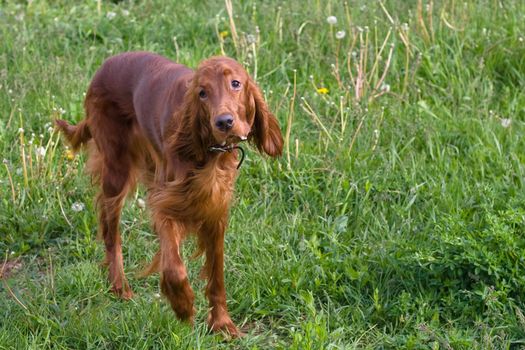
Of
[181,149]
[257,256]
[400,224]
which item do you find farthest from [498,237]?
[181,149]

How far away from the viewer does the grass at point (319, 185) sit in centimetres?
378

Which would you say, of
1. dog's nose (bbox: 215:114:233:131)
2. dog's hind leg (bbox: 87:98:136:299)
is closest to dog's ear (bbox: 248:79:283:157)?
dog's nose (bbox: 215:114:233:131)

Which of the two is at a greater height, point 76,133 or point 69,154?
point 76,133

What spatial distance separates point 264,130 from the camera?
3619mm

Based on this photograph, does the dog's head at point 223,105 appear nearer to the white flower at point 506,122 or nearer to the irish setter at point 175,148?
the irish setter at point 175,148

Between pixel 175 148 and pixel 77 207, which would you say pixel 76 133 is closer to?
pixel 77 207

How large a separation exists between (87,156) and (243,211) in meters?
0.80

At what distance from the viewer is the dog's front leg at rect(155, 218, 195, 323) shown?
11.6 feet

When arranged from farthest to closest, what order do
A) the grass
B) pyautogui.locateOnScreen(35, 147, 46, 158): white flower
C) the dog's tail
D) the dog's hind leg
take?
1. pyautogui.locateOnScreen(35, 147, 46, 158): white flower
2. the dog's tail
3. the dog's hind leg
4. the grass

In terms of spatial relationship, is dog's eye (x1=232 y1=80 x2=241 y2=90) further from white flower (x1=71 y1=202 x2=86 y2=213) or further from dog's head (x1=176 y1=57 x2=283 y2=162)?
white flower (x1=71 y1=202 x2=86 y2=213)

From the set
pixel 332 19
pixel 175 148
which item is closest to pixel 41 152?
pixel 175 148

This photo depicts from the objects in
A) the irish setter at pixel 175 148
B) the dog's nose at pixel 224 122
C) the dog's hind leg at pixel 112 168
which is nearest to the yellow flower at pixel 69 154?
the irish setter at pixel 175 148

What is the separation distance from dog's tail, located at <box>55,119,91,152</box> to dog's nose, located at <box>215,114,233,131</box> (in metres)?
1.36

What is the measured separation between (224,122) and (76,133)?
1.49 metres
